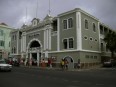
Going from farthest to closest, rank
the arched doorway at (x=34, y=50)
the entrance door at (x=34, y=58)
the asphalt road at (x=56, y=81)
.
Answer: the arched doorway at (x=34, y=50)
the entrance door at (x=34, y=58)
the asphalt road at (x=56, y=81)

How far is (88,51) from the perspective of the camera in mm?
36406

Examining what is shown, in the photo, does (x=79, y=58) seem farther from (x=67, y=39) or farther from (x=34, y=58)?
(x=34, y=58)

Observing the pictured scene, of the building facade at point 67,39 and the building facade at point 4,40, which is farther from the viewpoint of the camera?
the building facade at point 4,40

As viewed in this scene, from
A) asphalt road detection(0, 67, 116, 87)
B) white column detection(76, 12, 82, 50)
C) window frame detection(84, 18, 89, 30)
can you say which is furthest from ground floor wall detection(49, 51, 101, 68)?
asphalt road detection(0, 67, 116, 87)

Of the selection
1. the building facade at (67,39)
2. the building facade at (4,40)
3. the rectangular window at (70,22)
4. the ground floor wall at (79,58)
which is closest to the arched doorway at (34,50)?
the building facade at (67,39)

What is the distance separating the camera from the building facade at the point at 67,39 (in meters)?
34.7

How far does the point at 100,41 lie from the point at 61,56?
11261 mm

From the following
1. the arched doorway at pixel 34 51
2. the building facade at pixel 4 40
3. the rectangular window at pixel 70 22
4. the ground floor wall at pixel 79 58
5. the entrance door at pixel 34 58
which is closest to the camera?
the ground floor wall at pixel 79 58

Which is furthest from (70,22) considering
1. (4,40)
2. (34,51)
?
(4,40)

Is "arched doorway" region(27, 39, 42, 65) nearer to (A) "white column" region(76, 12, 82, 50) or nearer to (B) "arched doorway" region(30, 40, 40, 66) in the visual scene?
(B) "arched doorway" region(30, 40, 40, 66)

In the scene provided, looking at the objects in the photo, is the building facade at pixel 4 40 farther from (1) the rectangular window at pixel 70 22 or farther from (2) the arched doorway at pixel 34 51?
(1) the rectangular window at pixel 70 22

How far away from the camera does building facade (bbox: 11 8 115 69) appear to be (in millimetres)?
34719

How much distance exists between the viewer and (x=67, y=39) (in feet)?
120

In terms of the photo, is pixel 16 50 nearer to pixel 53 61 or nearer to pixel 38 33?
pixel 38 33
